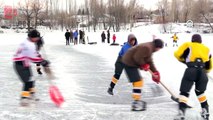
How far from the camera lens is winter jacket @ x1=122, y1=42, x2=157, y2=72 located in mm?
6117

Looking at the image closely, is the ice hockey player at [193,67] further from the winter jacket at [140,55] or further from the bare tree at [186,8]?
the bare tree at [186,8]

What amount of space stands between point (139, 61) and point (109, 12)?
48.2 metres

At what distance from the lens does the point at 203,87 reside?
593 centimetres

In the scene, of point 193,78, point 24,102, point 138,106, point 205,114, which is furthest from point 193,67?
point 24,102

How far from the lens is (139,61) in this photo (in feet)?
20.7

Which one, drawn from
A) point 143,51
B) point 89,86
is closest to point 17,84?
Result: point 89,86

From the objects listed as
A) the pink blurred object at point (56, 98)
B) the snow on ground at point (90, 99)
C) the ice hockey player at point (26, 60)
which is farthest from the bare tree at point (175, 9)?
the ice hockey player at point (26, 60)

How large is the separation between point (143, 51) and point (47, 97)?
310 cm

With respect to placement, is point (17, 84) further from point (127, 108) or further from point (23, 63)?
point (127, 108)

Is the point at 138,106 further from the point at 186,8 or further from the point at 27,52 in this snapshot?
the point at 186,8

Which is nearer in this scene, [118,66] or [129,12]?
[118,66]

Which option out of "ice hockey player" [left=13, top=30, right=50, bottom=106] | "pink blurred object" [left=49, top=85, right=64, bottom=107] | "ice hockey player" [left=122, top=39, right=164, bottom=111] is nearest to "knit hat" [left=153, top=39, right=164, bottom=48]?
"ice hockey player" [left=122, top=39, right=164, bottom=111]

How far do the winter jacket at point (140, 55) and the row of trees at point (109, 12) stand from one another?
4452 cm

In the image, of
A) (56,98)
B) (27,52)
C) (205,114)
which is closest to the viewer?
(205,114)
